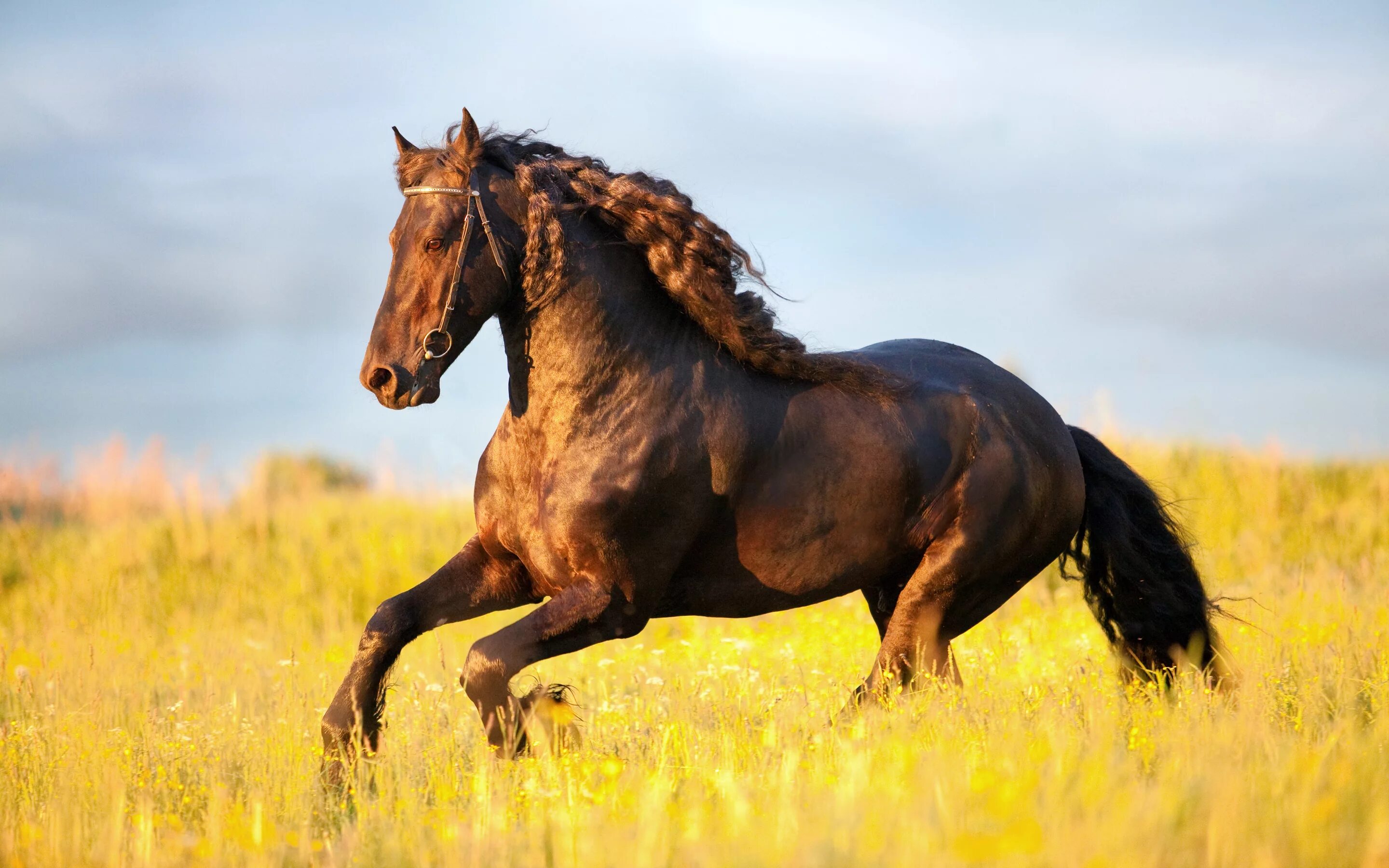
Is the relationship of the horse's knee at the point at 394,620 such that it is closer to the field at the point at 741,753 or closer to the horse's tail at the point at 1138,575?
the field at the point at 741,753

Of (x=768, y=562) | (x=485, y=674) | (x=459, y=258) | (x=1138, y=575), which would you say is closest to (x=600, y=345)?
(x=459, y=258)

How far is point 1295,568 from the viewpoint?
35.8 ft

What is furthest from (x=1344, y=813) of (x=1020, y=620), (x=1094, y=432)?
(x=1094, y=432)

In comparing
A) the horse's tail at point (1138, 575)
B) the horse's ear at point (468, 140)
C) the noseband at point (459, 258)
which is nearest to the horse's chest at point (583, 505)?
the noseband at point (459, 258)

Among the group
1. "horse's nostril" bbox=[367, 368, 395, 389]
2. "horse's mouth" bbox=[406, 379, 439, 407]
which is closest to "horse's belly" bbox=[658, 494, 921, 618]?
"horse's mouth" bbox=[406, 379, 439, 407]

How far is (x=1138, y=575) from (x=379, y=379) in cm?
383

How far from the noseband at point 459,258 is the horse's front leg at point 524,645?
3.45 ft

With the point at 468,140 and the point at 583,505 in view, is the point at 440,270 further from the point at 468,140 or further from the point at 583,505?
the point at 583,505

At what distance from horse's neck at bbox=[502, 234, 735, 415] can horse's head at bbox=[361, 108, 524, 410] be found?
0.72 feet

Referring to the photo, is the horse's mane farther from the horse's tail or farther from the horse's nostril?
the horse's tail

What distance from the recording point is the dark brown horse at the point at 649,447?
4336mm

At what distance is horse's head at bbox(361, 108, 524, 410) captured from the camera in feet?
14.0

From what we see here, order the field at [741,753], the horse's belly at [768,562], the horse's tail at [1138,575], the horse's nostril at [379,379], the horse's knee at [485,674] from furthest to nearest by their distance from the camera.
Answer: the horse's tail at [1138,575] < the horse's belly at [768,562] < the horse's nostril at [379,379] < the horse's knee at [485,674] < the field at [741,753]

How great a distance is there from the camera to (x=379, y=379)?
4.27m
